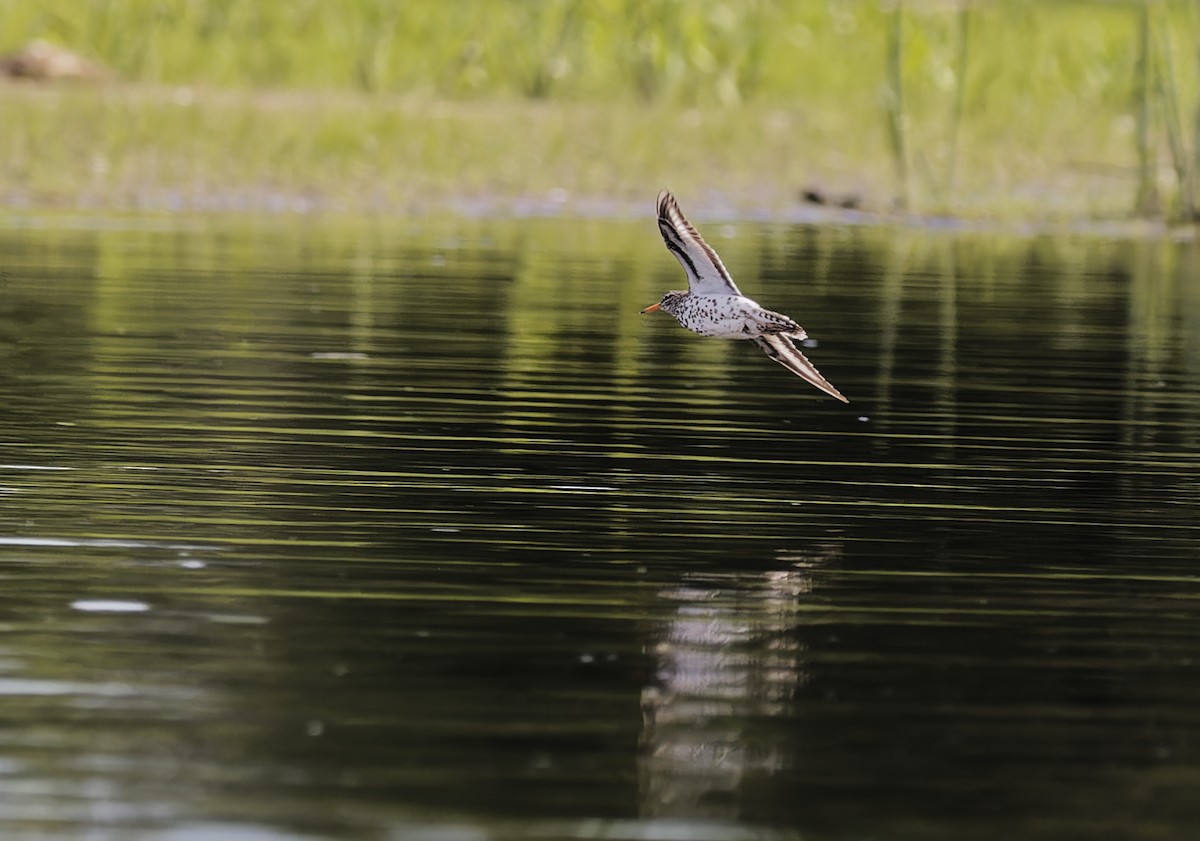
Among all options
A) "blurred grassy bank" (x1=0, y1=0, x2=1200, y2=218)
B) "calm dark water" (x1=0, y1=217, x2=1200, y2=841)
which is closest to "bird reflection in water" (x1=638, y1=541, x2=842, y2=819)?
"calm dark water" (x1=0, y1=217, x2=1200, y2=841)

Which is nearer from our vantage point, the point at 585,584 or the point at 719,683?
the point at 719,683

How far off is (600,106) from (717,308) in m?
23.2

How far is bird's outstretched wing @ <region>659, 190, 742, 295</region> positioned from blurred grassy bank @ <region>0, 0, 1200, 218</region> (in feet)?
56.0

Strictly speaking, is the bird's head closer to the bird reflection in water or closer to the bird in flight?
the bird in flight

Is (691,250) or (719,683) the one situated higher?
(691,250)

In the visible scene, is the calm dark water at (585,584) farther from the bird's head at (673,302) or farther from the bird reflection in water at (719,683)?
the bird's head at (673,302)

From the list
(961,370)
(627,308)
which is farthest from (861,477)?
(627,308)

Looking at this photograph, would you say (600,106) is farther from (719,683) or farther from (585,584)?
(719,683)

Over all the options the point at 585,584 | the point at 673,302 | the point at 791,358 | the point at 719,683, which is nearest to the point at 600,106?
the point at 673,302

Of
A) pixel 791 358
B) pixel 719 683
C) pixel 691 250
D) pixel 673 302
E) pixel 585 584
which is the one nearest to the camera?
pixel 719 683

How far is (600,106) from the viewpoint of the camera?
33.7 metres

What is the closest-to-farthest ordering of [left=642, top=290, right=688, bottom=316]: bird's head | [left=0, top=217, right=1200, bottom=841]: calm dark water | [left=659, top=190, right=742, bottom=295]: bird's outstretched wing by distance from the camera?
[left=0, top=217, right=1200, bottom=841]: calm dark water
[left=659, top=190, right=742, bottom=295]: bird's outstretched wing
[left=642, top=290, right=688, bottom=316]: bird's head

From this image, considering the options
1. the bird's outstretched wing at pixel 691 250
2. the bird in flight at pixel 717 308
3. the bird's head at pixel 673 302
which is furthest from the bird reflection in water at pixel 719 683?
the bird's head at pixel 673 302

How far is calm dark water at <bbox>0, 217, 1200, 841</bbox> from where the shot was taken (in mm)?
5984
